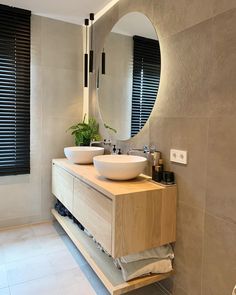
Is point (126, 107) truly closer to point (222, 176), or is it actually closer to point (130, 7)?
point (130, 7)

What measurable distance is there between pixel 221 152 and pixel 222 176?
136 mm

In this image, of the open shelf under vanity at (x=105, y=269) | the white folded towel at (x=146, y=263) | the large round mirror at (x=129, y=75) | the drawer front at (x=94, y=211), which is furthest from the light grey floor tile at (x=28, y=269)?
the large round mirror at (x=129, y=75)

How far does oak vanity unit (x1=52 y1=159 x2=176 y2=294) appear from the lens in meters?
1.48

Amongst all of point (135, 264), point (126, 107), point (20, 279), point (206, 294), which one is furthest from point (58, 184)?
point (206, 294)

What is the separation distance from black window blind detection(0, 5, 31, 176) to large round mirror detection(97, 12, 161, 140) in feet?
2.86

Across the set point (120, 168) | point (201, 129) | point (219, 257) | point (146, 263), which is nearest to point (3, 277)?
point (146, 263)

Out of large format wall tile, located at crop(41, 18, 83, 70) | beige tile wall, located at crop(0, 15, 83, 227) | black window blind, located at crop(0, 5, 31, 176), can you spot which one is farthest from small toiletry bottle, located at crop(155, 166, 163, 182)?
large format wall tile, located at crop(41, 18, 83, 70)

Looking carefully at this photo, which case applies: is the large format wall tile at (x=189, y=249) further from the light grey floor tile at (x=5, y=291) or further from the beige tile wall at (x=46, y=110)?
the beige tile wall at (x=46, y=110)

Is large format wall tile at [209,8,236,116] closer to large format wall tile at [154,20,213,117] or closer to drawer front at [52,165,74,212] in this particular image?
large format wall tile at [154,20,213,117]

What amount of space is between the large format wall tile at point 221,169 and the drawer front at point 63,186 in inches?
48.2

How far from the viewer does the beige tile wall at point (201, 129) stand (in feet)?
4.36

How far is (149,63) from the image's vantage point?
1942 mm

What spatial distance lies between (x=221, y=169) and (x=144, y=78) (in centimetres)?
101

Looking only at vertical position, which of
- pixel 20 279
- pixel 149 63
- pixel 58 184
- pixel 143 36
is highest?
pixel 143 36
